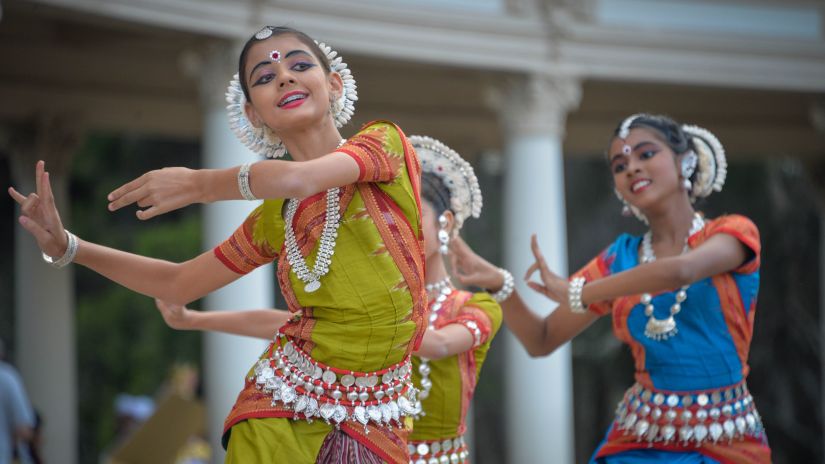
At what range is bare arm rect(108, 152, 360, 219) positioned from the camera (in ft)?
8.79

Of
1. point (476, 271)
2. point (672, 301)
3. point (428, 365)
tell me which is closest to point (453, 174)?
point (476, 271)

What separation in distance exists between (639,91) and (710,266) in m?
9.82

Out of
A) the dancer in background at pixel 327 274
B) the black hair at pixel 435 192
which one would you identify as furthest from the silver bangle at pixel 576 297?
the dancer in background at pixel 327 274

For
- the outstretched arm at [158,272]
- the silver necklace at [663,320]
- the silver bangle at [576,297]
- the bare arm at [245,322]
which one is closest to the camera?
the outstretched arm at [158,272]

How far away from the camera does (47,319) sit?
11.1 meters

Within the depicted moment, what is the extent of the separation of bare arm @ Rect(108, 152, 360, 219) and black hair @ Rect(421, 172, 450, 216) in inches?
57.6

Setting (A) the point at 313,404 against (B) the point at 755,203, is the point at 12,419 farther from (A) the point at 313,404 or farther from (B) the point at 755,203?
(B) the point at 755,203

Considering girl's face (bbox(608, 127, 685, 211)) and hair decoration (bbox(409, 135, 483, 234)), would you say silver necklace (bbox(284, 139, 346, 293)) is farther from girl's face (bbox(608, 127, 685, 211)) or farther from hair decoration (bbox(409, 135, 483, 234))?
girl's face (bbox(608, 127, 685, 211))

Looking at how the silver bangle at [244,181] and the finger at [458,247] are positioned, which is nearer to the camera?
the silver bangle at [244,181]

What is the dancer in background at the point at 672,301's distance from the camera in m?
3.96

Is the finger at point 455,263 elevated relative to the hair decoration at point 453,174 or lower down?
lower down

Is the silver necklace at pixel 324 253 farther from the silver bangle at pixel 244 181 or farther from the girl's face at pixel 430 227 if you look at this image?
the girl's face at pixel 430 227

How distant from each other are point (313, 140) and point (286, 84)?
0.49 feet

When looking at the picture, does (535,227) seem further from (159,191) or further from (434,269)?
(159,191)
